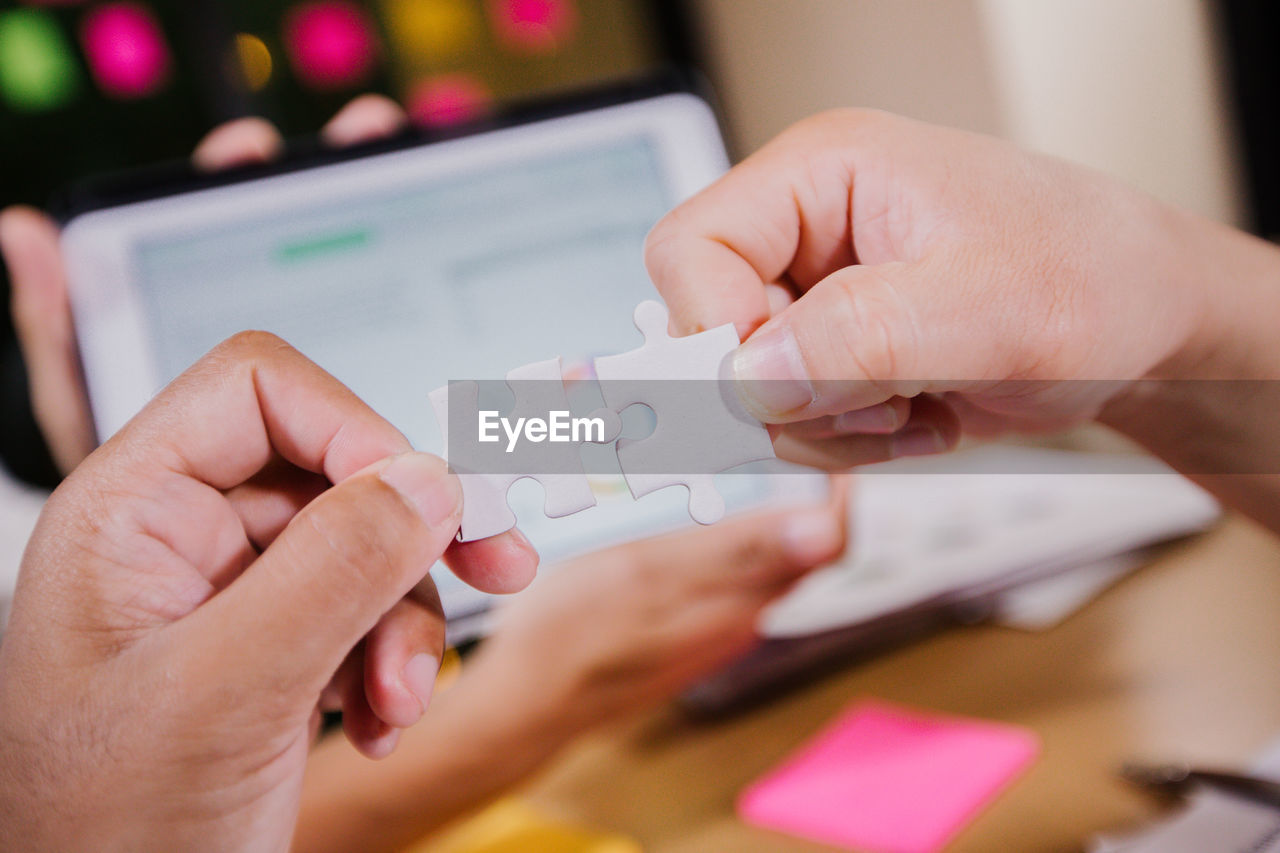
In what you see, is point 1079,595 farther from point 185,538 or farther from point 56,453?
point 56,453

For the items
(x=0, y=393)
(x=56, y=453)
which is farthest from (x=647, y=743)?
(x=0, y=393)

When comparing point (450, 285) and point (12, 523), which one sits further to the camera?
point (12, 523)

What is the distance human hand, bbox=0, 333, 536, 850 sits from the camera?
1.21ft

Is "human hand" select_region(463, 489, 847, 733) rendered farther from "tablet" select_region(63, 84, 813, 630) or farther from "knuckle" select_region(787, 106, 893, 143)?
"knuckle" select_region(787, 106, 893, 143)

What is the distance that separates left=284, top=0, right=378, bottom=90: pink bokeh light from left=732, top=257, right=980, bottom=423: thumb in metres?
1.81

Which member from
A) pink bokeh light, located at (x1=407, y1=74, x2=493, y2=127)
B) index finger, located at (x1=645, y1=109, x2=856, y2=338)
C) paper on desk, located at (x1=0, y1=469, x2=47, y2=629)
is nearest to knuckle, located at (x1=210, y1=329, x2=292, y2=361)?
index finger, located at (x1=645, y1=109, x2=856, y2=338)

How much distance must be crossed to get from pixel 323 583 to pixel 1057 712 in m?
0.61

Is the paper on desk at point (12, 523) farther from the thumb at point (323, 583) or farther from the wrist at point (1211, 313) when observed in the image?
the wrist at point (1211, 313)

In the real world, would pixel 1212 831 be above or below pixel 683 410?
below

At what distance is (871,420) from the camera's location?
553mm

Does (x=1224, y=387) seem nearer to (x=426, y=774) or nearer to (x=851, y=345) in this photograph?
(x=851, y=345)

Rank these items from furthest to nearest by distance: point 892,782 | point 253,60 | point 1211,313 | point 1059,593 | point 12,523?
point 253,60 → point 12,523 → point 1059,593 → point 892,782 → point 1211,313

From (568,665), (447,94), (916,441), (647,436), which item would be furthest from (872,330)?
(447,94)

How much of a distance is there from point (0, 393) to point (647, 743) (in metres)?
1.06
